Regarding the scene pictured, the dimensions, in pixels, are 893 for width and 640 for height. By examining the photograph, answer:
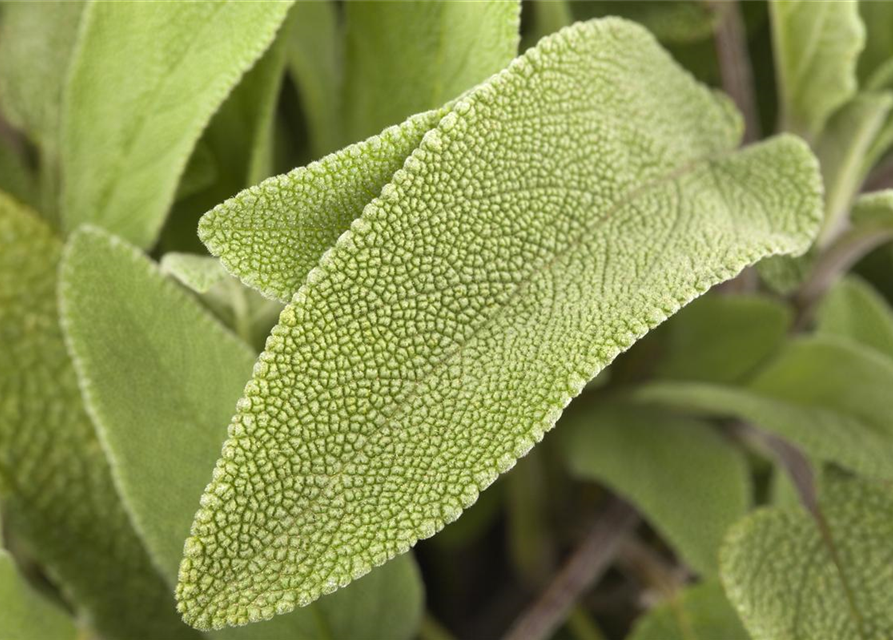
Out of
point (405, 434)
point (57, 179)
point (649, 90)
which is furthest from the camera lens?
point (57, 179)

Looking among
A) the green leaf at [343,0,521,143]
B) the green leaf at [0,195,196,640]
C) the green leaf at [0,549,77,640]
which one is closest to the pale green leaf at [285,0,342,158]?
the green leaf at [343,0,521,143]

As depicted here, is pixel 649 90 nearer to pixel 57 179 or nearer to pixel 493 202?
pixel 493 202

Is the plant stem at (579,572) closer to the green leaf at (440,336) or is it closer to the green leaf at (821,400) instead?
the green leaf at (821,400)

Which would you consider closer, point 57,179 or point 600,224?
point 600,224

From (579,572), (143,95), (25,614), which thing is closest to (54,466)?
(25,614)

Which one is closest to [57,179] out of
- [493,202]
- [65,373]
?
[65,373]

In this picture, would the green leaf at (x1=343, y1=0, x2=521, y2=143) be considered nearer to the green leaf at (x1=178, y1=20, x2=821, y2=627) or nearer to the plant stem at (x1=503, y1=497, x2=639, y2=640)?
the green leaf at (x1=178, y1=20, x2=821, y2=627)

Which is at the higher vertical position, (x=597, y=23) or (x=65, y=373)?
(x=597, y=23)
